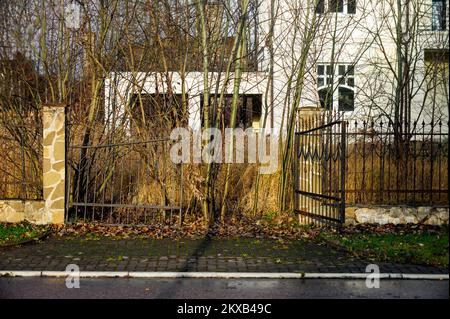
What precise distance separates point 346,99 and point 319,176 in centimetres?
933

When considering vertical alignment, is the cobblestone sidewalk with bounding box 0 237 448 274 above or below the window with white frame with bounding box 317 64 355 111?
below

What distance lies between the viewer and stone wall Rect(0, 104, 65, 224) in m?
11.8

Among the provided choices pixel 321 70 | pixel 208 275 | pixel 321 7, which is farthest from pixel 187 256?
pixel 321 70

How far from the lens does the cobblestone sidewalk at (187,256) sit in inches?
329

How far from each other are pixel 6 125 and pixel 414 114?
12432mm

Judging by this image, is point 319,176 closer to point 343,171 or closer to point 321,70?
point 343,171

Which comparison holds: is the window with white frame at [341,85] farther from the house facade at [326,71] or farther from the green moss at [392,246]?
the green moss at [392,246]

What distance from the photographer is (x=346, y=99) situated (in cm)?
2097

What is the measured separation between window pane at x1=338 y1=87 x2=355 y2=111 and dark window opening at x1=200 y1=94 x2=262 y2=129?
296 cm

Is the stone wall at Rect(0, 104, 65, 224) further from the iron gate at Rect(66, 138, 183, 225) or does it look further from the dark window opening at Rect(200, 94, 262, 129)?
the dark window opening at Rect(200, 94, 262, 129)

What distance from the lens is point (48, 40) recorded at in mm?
14859

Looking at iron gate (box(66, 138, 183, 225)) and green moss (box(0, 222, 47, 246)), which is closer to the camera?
green moss (box(0, 222, 47, 246))

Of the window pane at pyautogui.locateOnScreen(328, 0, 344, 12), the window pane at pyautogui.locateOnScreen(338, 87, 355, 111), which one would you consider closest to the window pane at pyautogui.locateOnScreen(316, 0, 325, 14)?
the window pane at pyautogui.locateOnScreen(328, 0, 344, 12)

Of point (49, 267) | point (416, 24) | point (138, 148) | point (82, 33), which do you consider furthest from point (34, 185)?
point (416, 24)
